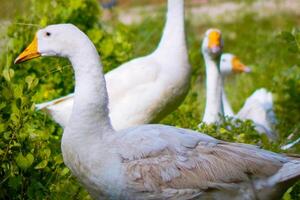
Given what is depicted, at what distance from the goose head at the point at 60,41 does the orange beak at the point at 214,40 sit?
278 centimetres

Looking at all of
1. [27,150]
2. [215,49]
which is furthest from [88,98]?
[215,49]

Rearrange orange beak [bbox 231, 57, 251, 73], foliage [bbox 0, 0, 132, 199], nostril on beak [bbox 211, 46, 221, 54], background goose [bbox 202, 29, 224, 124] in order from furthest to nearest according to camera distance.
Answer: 1. orange beak [bbox 231, 57, 251, 73]
2. nostril on beak [bbox 211, 46, 221, 54]
3. background goose [bbox 202, 29, 224, 124]
4. foliage [bbox 0, 0, 132, 199]

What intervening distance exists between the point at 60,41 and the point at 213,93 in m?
2.66

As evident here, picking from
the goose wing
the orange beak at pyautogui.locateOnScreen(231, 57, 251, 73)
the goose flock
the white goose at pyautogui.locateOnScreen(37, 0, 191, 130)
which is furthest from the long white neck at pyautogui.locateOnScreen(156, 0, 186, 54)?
the orange beak at pyautogui.locateOnScreen(231, 57, 251, 73)

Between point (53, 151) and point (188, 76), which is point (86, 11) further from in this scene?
point (53, 151)

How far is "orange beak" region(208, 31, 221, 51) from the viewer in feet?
22.2

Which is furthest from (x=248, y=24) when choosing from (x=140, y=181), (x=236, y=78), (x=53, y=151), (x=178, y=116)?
(x=140, y=181)

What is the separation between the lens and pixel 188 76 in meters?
5.62

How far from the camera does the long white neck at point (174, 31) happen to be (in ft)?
18.7

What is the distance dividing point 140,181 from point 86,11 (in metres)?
3.16

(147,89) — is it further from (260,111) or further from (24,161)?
(260,111)

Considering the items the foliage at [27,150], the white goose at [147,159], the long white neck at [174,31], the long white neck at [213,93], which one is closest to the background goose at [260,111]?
the long white neck at [213,93]

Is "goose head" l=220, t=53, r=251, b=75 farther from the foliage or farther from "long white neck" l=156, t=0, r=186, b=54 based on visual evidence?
the foliage

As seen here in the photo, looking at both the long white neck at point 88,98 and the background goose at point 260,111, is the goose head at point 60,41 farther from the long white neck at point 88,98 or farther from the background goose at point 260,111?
the background goose at point 260,111
